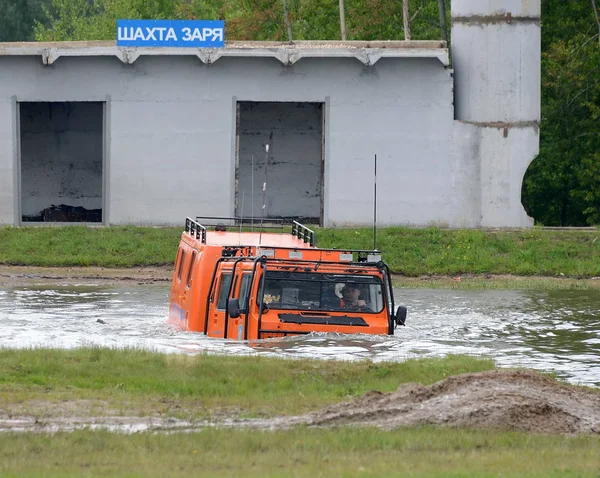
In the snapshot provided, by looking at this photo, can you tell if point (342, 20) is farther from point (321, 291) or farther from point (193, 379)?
point (193, 379)

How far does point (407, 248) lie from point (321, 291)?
1766 cm

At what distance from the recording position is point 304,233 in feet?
80.8

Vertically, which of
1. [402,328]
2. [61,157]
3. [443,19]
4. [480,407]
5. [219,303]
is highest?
[443,19]

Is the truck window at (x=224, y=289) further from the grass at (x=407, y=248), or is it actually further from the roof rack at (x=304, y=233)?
the grass at (x=407, y=248)

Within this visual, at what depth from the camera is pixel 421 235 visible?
39.3 metres

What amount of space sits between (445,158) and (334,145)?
3277 millimetres

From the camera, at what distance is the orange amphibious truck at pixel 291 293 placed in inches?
805

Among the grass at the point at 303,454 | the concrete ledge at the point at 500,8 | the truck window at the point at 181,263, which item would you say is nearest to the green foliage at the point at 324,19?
the concrete ledge at the point at 500,8

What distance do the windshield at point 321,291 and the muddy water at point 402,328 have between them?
1.90 ft

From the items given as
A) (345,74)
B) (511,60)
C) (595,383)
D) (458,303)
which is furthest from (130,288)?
(595,383)

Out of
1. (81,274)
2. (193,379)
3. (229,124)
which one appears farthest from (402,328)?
(229,124)

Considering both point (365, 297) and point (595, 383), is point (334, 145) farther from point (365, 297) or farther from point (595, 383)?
point (595, 383)

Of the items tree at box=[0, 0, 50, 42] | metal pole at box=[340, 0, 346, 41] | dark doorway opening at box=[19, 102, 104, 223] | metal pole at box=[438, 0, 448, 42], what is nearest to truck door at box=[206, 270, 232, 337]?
dark doorway opening at box=[19, 102, 104, 223]

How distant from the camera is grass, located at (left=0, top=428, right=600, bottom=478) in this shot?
429 inches
